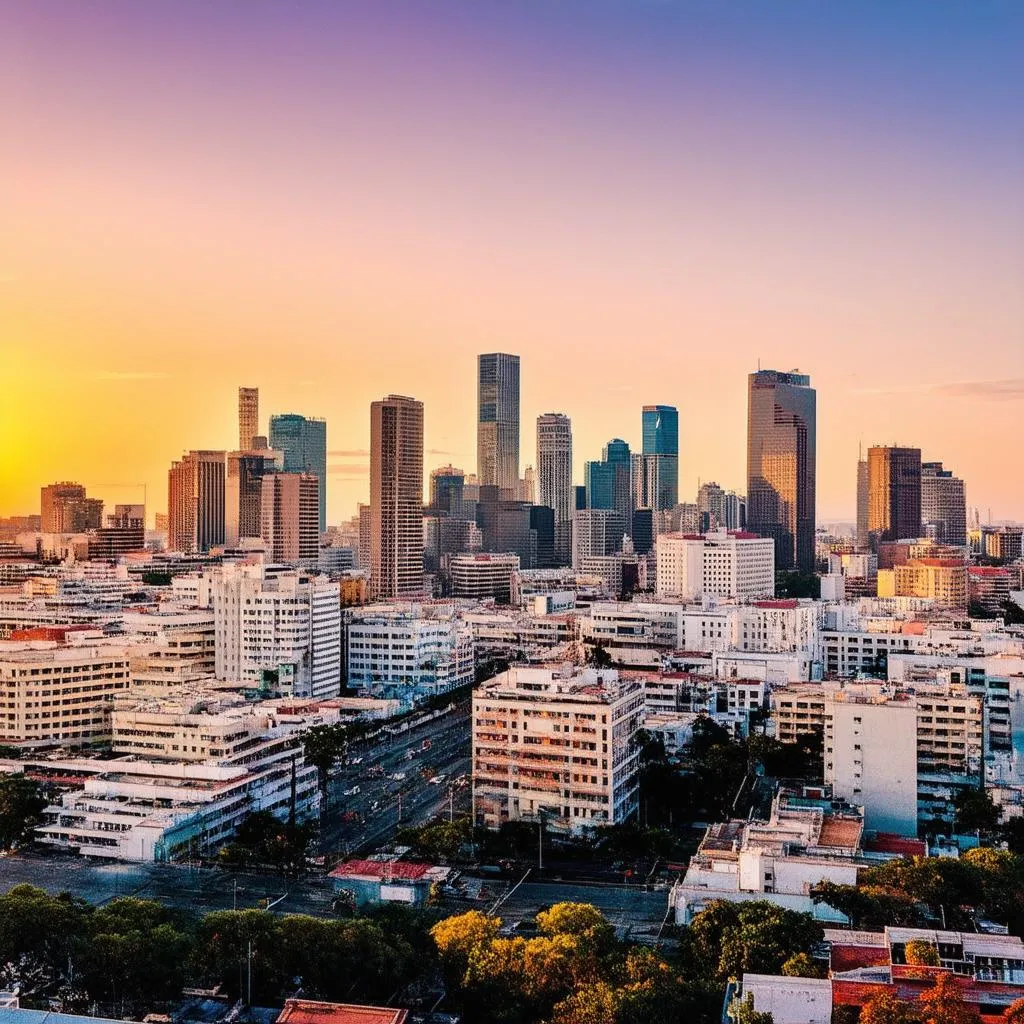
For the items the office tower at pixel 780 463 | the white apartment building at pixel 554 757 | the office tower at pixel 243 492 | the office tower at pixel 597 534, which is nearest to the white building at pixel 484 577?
the office tower at pixel 243 492

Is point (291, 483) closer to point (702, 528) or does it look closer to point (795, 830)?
point (702, 528)

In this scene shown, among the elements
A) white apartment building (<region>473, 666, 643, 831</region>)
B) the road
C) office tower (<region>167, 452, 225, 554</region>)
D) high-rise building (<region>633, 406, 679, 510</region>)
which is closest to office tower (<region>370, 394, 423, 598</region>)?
office tower (<region>167, 452, 225, 554</region>)

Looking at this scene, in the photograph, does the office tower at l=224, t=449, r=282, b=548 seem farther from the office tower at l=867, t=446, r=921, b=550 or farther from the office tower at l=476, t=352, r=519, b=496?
the office tower at l=867, t=446, r=921, b=550

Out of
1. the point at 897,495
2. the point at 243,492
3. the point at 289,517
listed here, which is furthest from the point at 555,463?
the point at 289,517

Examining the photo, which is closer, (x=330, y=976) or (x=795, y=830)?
(x=330, y=976)

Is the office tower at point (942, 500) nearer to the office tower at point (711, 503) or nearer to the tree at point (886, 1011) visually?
the office tower at point (711, 503)

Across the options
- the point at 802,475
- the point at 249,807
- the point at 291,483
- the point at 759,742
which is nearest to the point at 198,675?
the point at 249,807
